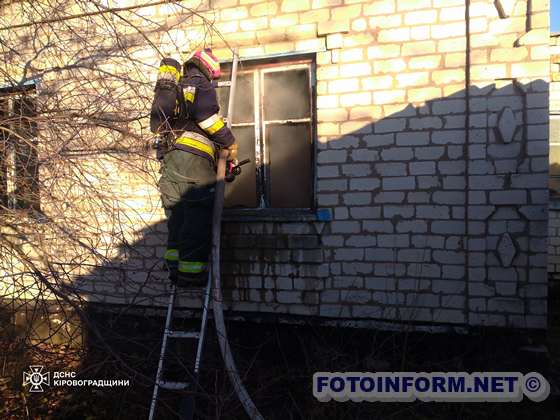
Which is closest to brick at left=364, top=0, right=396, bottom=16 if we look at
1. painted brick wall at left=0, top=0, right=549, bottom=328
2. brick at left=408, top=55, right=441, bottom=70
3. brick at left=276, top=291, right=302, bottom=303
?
painted brick wall at left=0, top=0, right=549, bottom=328

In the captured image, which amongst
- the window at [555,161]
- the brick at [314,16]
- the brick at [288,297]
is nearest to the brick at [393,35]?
the brick at [314,16]

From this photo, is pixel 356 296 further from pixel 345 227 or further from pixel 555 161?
pixel 555 161

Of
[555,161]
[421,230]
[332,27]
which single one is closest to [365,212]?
[421,230]

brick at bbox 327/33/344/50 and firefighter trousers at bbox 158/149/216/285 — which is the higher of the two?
brick at bbox 327/33/344/50

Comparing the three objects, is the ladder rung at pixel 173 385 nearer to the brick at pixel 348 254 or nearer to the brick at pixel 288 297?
the brick at pixel 288 297

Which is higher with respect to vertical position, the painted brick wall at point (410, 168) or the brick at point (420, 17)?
the brick at point (420, 17)

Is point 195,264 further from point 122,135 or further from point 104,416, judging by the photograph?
point 104,416

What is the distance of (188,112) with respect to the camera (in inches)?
→ 119

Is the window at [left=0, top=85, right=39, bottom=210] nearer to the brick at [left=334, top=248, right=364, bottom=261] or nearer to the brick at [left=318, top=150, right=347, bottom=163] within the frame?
the brick at [left=318, top=150, right=347, bottom=163]

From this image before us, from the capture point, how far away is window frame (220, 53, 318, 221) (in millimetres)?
3723

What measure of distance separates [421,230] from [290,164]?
1.40 m

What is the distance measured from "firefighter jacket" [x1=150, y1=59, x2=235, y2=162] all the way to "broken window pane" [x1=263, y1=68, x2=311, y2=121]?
2.90 feet

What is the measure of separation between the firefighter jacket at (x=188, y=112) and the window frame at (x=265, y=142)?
2.67 feet

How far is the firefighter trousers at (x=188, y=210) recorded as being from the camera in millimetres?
3029
